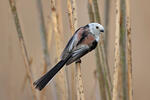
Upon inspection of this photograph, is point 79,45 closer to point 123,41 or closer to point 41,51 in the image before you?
point 123,41

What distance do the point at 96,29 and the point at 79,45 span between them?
Answer: 4.2 inches

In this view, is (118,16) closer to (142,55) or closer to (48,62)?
(48,62)

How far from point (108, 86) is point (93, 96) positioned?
566mm

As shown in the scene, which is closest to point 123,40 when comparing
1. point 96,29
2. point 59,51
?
point 96,29

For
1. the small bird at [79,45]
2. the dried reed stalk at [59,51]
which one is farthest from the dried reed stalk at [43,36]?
the small bird at [79,45]

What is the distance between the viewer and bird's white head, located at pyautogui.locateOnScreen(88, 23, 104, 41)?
1.45m

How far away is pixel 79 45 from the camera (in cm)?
145

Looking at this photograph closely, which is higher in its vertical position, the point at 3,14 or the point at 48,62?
the point at 3,14

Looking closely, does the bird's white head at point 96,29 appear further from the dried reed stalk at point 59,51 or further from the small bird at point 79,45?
the dried reed stalk at point 59,51

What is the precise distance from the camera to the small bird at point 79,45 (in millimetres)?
1385

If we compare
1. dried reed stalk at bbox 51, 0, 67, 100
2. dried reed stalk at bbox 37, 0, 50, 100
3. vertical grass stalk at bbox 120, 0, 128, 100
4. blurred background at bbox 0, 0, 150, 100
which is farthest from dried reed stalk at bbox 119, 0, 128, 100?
blurred background at bbox 0, 0, 150, 100

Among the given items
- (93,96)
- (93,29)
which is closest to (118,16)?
(93,29)

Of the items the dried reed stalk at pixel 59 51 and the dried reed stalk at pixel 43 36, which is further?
the dried reed stalk at pixel 43 36

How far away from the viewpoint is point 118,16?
1388 mm
